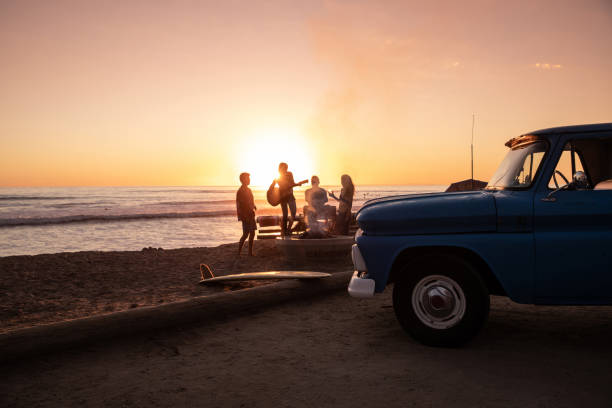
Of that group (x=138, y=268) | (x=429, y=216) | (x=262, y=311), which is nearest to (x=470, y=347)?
(x=429, y=216)

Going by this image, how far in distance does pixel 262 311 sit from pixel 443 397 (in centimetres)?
318

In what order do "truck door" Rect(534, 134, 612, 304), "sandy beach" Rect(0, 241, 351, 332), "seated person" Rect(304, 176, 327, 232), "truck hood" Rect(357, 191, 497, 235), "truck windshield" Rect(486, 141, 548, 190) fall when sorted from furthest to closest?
"seated person" Rect(304, 176, 327, 232) → "sandy beach" Rect(0, 241, 351, 332) → "truck windshield" Rect(486, 141, 548, 190) → "truck hood" Rect(357, 191, 497, 235) → "truck door" Rect(534, 134, 612, 304)

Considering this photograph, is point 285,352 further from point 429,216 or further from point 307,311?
point 429,216

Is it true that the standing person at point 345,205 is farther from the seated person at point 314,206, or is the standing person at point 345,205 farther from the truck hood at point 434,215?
the truck hood at point 434,215

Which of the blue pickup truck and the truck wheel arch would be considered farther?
the truck wheel arch

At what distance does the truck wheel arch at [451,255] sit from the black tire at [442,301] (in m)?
0.09

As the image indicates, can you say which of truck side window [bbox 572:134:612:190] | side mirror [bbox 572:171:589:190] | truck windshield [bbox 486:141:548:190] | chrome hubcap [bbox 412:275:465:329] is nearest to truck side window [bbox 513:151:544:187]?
truck windshield [bbox 486:141:548:190]

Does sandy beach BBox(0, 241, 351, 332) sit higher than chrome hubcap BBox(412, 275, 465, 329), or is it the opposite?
chrome hubcap BBox(412, 275, 465, 329)

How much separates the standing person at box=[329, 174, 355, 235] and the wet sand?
627 cm

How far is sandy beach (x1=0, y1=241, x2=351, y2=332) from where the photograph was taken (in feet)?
20.9

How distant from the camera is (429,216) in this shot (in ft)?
13.8

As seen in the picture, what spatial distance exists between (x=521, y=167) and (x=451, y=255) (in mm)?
1212

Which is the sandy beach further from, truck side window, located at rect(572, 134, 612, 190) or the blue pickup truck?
truck side window, located at rect(572, 134, 612, 190)

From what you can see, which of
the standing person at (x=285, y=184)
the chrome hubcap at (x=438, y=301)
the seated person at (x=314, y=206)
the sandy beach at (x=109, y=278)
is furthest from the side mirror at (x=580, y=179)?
the standing person at (x=285, y=184)
